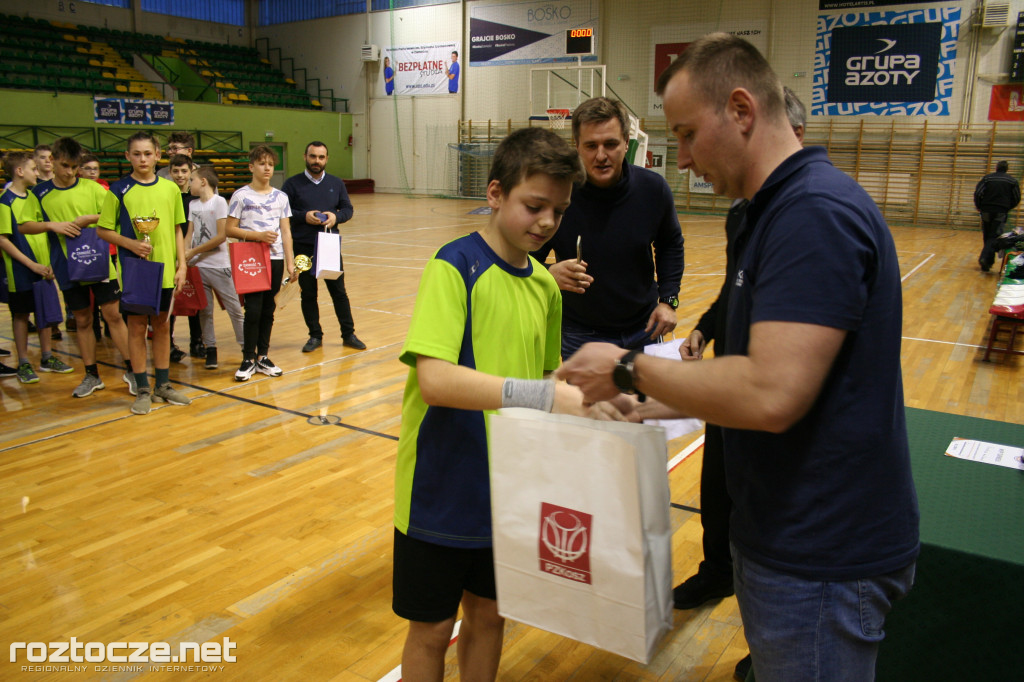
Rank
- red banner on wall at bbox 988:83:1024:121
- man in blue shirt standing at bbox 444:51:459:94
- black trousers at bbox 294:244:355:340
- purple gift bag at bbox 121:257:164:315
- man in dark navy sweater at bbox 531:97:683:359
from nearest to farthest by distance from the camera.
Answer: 1. man in dark navy sweater at bbox 531:97:683:359
2. purple gift bag at bbox 121:257:164:315
3. black trousers at bbox 294:244:355:340
4. red banner on wall at bbox 988:83:1024:121
5. man in blue shirt standing at bbox 444:51:459:94

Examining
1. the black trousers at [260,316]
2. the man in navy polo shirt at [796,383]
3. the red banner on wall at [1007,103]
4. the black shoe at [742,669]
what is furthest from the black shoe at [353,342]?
the red banner on wall at [1007,103]

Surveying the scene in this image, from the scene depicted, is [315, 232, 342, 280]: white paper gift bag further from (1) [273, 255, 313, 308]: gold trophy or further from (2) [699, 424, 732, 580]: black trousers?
(2) [699, 424, 732, 580]: black trousers

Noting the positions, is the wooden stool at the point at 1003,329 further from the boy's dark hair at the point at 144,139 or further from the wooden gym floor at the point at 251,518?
the boy's dark hair at the point at 144,139

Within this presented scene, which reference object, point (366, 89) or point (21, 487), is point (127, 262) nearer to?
point (21, 487)

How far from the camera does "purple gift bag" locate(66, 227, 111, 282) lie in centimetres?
513

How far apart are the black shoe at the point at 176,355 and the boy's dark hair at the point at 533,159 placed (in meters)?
5.53

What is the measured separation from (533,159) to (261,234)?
470 centimetres

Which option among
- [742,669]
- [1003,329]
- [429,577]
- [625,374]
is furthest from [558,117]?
[625,374]

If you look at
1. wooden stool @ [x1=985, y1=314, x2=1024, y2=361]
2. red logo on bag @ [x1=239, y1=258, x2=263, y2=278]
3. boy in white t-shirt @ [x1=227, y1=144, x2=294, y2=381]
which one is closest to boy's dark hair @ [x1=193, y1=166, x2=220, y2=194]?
boy in white t-shirt @ [x1=227, y1=144, x2=294, y2=381]

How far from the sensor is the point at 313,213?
6.42m

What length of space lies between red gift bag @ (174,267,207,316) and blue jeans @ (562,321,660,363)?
4.17 meters

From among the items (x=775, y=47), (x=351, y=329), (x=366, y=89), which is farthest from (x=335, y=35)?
(x=351, y=329)

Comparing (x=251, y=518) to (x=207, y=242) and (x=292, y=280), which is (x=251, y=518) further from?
(x=207, y=242)

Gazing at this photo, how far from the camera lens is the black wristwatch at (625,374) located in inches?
48.0
